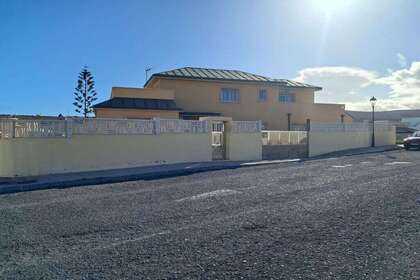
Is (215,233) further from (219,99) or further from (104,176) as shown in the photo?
(219,99)

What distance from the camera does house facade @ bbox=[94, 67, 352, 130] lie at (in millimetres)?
22844

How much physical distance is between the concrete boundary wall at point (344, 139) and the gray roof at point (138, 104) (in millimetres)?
9489

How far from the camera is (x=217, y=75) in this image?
28.2 meters

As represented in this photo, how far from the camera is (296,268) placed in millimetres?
3912

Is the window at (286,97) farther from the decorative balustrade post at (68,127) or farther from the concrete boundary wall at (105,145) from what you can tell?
the decorative balustrade post at (68,127)

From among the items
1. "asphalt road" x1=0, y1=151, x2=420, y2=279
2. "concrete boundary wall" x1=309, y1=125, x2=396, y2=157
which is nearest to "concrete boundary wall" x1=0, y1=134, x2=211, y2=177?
"asphalt road" x1=0, y1=151, x2=420, y2=279

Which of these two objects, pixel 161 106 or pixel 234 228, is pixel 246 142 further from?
pixel 234 228

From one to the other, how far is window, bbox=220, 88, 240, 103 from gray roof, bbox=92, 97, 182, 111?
5406 millimetres


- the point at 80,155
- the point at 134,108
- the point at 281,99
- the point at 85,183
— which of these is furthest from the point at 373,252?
the point at 281,99

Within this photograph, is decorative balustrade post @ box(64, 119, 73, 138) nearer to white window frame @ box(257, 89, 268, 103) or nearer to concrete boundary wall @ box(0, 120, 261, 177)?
concrete boundary wall @ box(0, 120, 261, 177)

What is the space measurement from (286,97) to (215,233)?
2732 centimetres

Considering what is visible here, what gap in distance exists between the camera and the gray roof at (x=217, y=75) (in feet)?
86.5

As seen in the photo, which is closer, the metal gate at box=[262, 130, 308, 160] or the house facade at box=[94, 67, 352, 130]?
the metal gate at box=[262, 130, 308, 160]

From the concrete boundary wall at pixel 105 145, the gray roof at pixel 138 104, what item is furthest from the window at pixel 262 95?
the concrete boundary wall at pixel 105 145
